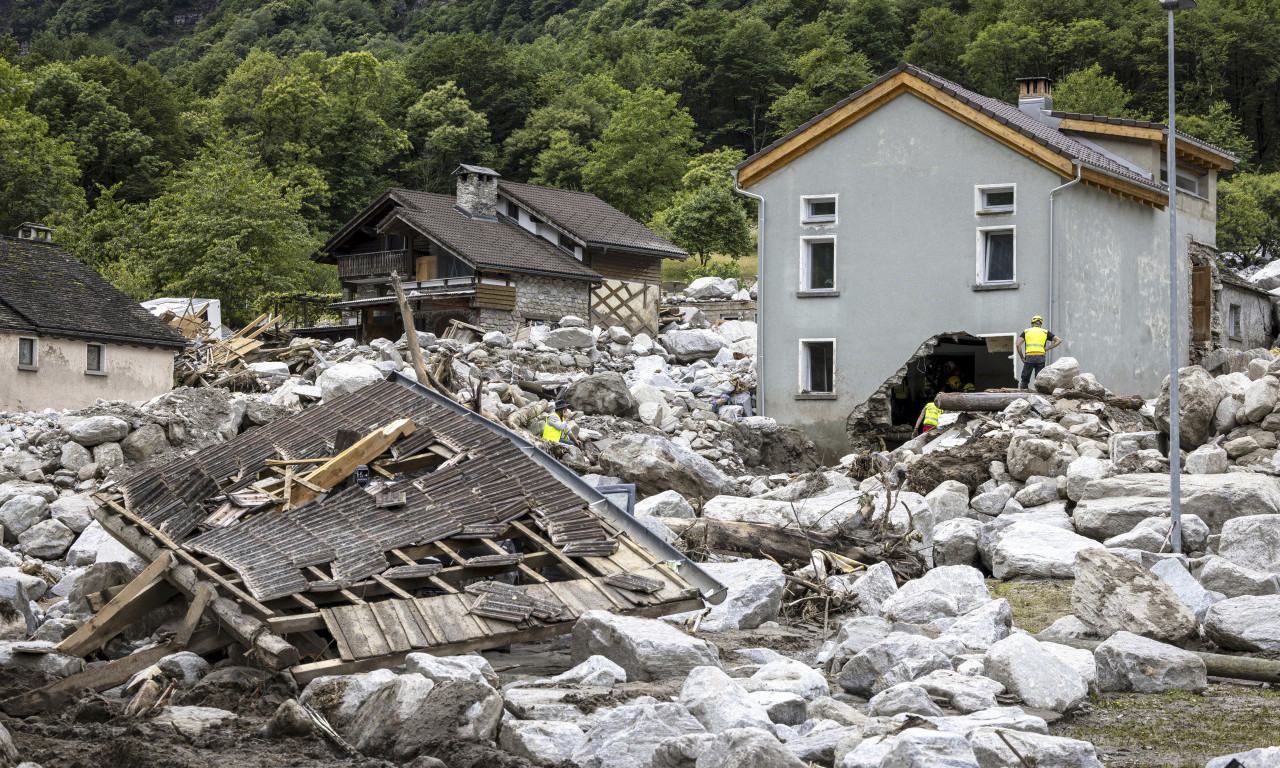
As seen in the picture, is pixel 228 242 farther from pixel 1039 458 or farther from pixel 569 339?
pixel 1039 458

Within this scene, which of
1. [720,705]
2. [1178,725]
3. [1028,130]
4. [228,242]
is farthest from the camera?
[228,242]

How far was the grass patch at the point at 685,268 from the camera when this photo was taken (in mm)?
57362

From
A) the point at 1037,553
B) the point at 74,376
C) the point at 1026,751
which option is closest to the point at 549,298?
the point at 74,376

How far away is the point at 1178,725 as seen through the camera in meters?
8.60

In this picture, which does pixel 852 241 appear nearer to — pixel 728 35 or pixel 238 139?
pixel 238 139

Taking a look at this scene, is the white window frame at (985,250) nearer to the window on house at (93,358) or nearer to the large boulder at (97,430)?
the large boulder at (97,430)

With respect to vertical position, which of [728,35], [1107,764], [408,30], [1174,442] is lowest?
[1107,764]

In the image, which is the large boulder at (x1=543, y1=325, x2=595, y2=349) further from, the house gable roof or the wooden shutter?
the wooden shutter

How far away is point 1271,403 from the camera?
18406 millimetres

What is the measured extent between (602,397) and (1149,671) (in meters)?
19.1

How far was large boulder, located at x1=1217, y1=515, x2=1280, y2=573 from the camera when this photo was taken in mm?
13711

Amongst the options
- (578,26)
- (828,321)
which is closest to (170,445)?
(828,321)

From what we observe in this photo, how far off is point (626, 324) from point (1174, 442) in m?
31.3

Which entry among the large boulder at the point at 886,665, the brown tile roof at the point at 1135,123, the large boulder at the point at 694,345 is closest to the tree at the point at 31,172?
the large boulder at the point at 694,345
